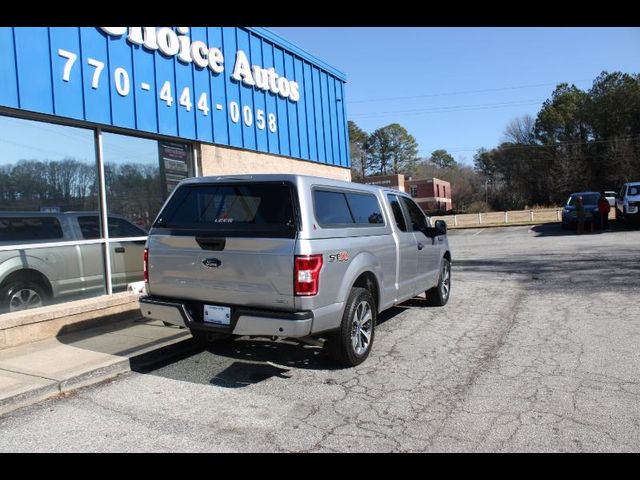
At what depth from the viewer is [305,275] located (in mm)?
4551

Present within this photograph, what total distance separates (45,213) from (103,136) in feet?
5.08

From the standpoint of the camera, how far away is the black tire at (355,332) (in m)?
5.09

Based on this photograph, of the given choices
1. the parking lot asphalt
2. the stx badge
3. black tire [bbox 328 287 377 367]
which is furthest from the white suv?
the stx badge

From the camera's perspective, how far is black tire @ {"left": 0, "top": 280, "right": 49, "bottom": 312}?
636 centimetres

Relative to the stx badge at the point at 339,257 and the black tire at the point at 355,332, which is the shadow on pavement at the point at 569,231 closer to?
the black tire at the point at 355,332

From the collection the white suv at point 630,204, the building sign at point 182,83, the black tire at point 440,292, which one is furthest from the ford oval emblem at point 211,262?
the white suv at point 630,204

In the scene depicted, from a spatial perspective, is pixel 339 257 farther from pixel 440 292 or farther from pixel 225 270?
pixel 440 292

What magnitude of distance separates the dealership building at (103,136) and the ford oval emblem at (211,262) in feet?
8.88

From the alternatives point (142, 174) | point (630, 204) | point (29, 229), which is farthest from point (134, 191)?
point (630, 204)

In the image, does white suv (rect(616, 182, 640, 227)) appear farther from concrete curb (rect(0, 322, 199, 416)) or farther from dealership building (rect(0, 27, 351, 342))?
concrete curb (rect(0, 322, 199, 416))

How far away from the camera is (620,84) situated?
60.2m
